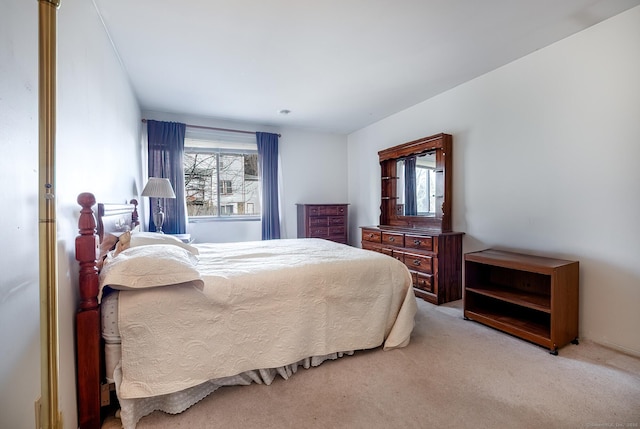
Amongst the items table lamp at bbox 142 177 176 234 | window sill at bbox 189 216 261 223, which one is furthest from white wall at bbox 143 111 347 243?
table lamp at bbox 142 177 176 234

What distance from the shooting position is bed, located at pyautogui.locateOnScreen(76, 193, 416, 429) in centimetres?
138

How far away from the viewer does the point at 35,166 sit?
2.94 feet

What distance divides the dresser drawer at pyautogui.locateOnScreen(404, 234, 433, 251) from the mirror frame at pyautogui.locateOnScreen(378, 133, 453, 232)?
0.29 meters

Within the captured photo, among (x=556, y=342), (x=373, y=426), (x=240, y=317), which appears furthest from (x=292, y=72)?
(x=556, y=342)

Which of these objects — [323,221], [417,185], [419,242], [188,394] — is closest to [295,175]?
[323,221]

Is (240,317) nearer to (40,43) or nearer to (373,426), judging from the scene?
(373,426)

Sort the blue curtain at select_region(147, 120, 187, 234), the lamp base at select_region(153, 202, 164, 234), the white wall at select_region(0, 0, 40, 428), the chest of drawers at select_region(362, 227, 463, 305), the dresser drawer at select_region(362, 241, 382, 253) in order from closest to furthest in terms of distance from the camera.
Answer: the white wall at select_region(0, 0, 40, 428), the chest of drawers at select_region(362, 227, 463, 305), the lamp base at select_region(153, 202, 164, 234), the dresser drawer at select_region(362, 241, 382, 253), the blue curtain at select_region(147, 120, 187, 234)

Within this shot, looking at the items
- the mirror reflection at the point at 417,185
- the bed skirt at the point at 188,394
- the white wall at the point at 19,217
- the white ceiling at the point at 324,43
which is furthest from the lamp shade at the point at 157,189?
the mirror reflection at the point at 417,185

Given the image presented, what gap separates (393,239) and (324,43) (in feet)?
8.09

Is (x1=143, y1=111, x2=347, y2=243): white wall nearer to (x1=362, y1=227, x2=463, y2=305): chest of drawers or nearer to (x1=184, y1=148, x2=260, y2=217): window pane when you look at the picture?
(x1=184, y1=148, x2=260, y2=217): window pane

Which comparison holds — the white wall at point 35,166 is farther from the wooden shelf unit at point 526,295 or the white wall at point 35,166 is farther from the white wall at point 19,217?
the wooden shelf unit at point 526,295

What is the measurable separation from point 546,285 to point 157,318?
10.2 feet

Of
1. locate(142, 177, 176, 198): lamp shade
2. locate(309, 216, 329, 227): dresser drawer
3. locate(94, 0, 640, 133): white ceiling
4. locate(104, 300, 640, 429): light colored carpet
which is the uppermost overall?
locate(94, 0, 640, 133): white ceiling

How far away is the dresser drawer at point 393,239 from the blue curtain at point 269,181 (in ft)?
6.34
